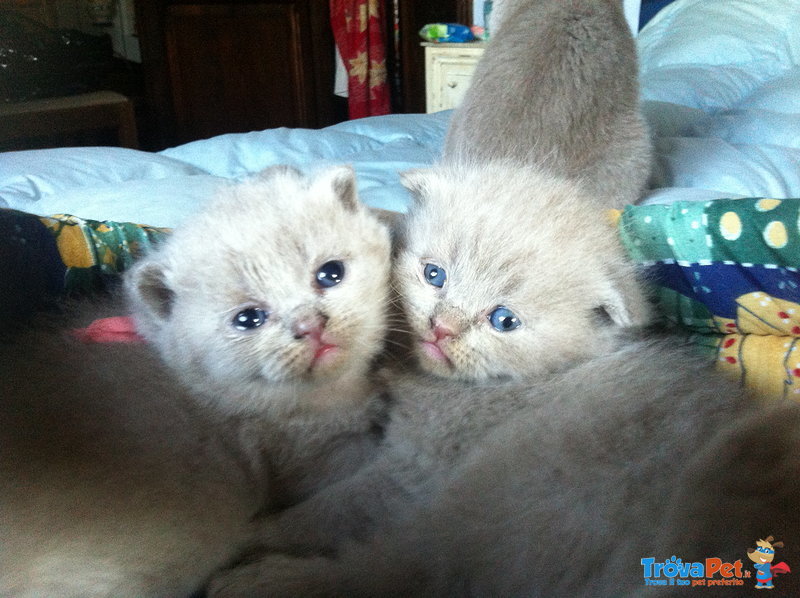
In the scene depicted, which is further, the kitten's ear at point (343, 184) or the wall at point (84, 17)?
the wall at point (84, 17)

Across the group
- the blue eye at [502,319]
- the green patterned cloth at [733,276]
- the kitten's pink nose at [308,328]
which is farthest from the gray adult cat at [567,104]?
the kitten's pink nose at [308,328]

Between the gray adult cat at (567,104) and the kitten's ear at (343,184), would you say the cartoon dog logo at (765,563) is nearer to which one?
the kitten's ear at (343,184)

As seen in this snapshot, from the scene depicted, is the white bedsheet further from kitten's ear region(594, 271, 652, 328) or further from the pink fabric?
the pink fabric

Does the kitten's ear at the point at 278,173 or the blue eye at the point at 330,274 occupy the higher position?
the kitten's ear at the point at 278,173

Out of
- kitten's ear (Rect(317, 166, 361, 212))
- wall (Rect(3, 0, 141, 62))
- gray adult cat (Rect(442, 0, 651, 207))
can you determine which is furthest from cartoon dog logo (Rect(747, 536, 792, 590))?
wall (Rect(3, 0, 141, 62))

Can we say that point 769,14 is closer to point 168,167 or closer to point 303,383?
point 168,167

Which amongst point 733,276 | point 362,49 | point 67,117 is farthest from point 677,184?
point 362,49

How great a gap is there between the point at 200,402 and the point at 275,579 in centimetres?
25

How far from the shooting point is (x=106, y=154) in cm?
193

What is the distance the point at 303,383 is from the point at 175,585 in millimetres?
263

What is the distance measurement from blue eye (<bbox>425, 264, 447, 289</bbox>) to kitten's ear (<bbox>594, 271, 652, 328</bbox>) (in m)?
0.22

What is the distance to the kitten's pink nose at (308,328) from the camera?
76 cm

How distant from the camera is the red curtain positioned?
4.50 metres

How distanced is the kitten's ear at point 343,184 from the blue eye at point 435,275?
6.0 inches
